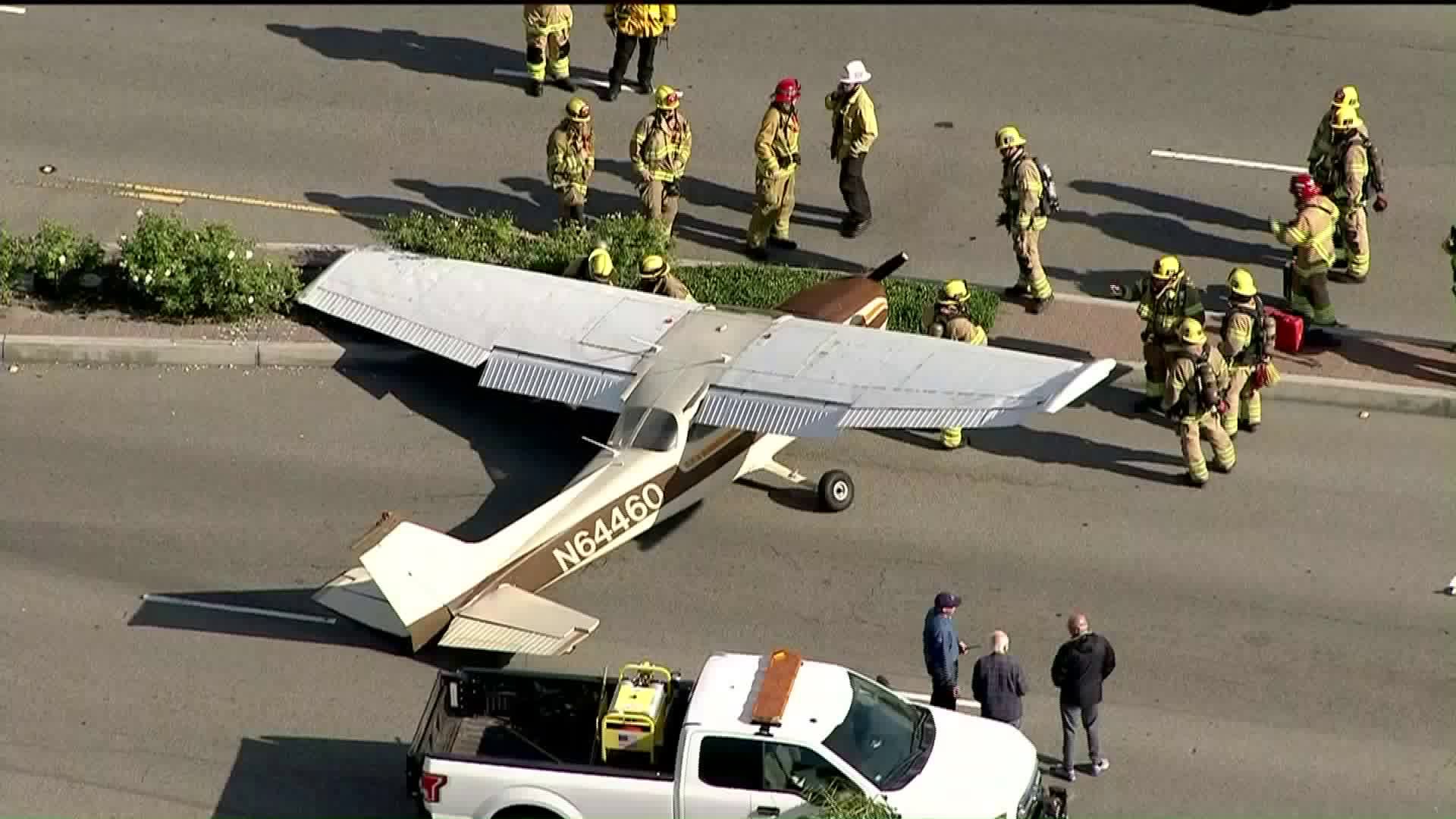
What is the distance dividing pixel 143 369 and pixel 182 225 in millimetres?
2135

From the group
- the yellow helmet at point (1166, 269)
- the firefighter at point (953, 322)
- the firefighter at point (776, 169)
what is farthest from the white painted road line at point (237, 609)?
the yellow helmet at point (1166, 269)

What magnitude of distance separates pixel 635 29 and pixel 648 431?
8604 millimetres

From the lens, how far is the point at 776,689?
A: 15.4 m

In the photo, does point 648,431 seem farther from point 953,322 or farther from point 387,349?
point 387,349

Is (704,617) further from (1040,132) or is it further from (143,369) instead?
(1040,132)

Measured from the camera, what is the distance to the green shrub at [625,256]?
22938 millimetres

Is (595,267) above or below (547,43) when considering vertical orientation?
below

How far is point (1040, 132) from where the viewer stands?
88.4 feet

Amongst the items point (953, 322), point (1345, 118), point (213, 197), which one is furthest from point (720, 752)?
point (213, 197)

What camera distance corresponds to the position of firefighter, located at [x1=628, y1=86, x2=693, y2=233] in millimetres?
23469

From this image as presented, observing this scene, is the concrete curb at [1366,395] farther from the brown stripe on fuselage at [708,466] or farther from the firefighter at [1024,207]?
the brown stripe on fuselage at [708,466]

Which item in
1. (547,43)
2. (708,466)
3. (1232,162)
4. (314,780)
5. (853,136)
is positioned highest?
(1232,162)

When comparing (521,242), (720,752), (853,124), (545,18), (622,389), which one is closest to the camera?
(720,752)

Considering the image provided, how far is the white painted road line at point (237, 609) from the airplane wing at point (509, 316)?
328 cm
